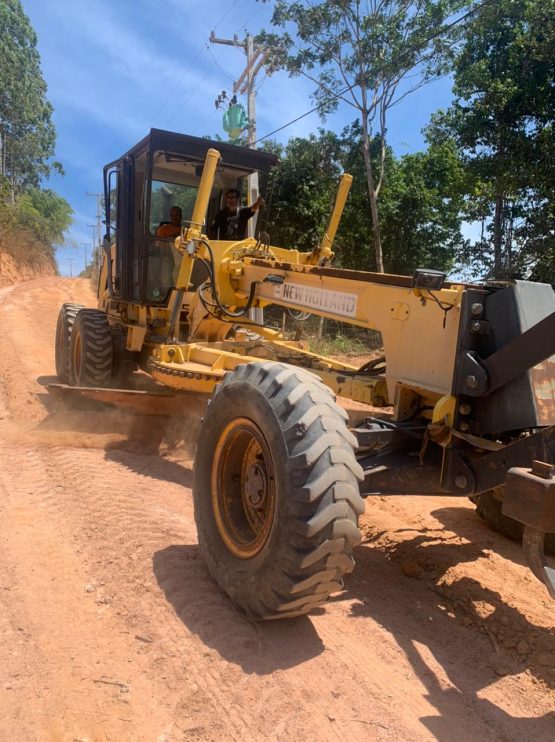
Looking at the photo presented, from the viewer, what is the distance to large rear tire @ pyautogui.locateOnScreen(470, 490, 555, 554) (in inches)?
179

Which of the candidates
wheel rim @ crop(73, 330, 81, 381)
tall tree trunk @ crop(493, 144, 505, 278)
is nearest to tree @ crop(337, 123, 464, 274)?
tall tree trunk @ crop(493, 144, 505, 278)

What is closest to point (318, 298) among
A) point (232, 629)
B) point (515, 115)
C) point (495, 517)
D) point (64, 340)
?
point (495, 517)

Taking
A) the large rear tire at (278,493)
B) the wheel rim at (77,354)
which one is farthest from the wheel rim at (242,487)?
the wheel rim at (77,354)

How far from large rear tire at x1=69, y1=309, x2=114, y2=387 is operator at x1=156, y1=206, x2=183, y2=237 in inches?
59.6

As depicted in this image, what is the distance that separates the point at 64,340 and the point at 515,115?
413 inches

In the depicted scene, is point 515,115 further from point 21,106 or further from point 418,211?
point 21,106

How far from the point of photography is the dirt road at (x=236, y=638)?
2500mm

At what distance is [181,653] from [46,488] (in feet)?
8.23

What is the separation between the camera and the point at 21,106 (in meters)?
43.6

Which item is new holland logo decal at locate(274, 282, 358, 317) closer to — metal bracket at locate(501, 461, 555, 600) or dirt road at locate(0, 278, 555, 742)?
dirt road at locate(0, 278, 555, 742)

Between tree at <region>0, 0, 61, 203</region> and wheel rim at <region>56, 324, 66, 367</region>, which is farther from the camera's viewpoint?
tree at <region>0, 0, 61, 203</region>

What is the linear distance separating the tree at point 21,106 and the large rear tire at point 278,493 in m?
43.6

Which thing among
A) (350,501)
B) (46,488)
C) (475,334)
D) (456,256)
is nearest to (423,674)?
(350,501)

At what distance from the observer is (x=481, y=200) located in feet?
53.4
